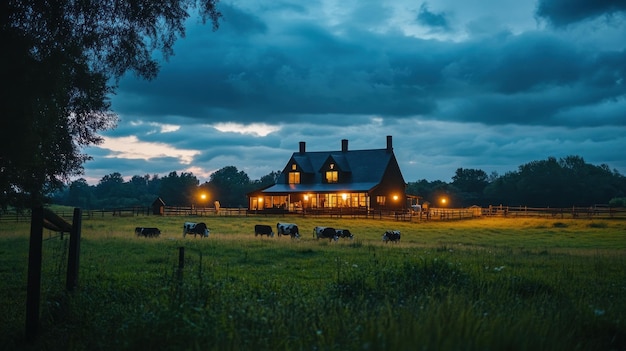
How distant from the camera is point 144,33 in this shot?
44.1ft

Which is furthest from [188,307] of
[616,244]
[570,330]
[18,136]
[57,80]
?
[616,244]

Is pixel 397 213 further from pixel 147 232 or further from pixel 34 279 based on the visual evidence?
pixel 34 279

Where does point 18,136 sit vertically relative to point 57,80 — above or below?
below

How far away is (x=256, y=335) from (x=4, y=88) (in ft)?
26.2

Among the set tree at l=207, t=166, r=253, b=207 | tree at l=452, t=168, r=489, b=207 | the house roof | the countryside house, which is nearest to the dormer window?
the countryside house

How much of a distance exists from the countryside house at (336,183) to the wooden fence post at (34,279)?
56523 millimetres

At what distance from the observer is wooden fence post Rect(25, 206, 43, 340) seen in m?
8.13

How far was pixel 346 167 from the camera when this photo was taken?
240 ft

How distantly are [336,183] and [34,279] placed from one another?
63.8m

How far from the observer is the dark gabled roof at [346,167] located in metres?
70.1

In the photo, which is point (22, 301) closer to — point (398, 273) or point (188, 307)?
point (188, 307)

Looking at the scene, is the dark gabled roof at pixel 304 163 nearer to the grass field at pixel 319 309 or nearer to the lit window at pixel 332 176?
the lit window at pixel 332 176

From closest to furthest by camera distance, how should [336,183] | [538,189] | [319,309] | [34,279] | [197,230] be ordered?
[319,309], [34,279], [197,230], [336,183], [538,189]

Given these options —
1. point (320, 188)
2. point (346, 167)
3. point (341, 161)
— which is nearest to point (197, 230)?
point (320, 188)
